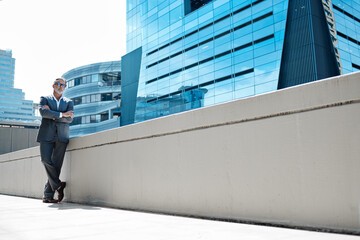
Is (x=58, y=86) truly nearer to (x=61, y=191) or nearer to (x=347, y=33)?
(x=61, y=191)

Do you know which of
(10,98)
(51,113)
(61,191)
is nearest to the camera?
(51,113)

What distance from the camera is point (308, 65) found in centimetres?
3328

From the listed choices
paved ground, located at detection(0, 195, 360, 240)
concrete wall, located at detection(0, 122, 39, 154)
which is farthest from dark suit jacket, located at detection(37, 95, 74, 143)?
concrete wall, located at detection(0, 122, 39, 154)

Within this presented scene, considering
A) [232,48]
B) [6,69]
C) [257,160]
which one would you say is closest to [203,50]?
[232,48]

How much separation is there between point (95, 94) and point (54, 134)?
65.8m

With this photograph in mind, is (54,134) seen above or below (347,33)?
below

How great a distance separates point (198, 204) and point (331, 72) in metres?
34.0

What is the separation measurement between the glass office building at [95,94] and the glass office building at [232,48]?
12.8m

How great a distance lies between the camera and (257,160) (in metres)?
2.91

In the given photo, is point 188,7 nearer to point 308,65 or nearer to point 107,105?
point 308,65

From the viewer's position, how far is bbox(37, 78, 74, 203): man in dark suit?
5.41 m

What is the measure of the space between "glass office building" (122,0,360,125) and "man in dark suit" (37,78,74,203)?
3066cm

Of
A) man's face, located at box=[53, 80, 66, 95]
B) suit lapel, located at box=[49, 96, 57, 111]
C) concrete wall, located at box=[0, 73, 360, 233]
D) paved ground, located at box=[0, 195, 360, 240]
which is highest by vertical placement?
man's face, located at box=[53, 80, 66, 95]

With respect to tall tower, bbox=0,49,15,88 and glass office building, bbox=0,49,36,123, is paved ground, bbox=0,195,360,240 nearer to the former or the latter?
glass office building, bbox=0,49,36,123
